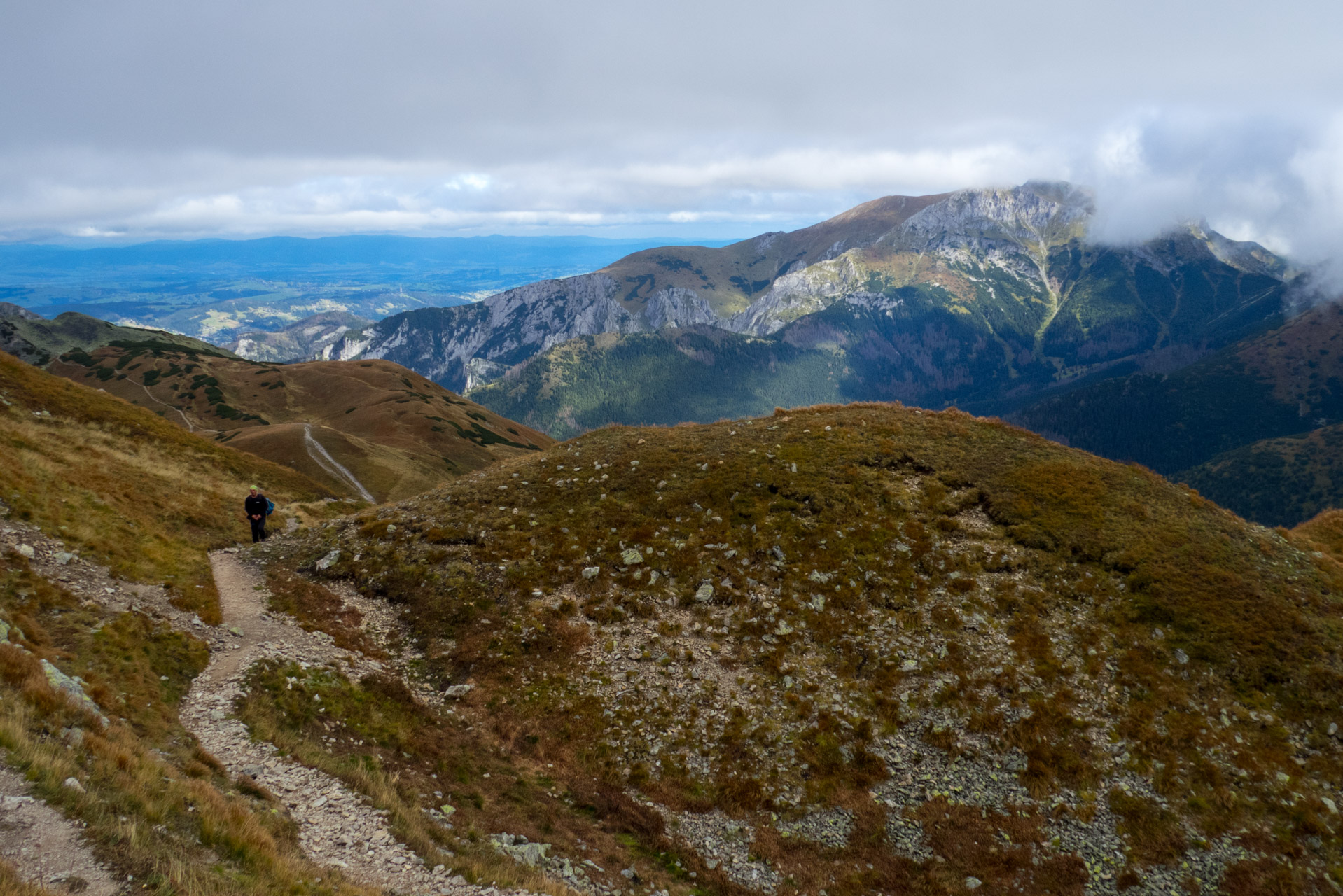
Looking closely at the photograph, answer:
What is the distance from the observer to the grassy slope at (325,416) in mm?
106188

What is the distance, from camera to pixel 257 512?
3562 centimetres

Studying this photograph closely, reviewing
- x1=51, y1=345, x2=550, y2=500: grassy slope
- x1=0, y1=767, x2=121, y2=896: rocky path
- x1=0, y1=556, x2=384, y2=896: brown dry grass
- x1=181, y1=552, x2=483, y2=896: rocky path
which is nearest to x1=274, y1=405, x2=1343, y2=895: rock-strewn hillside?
x1=181, y1=552, x2=483, y2=896: rocky path

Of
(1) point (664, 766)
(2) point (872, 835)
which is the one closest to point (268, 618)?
(1) point (664, 766)

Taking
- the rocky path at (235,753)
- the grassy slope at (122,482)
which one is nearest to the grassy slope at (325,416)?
the grassy slope at (122,482)

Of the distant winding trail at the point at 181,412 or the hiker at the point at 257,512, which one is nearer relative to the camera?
the hiker at the point at 257,512

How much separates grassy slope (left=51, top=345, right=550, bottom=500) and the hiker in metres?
57.2

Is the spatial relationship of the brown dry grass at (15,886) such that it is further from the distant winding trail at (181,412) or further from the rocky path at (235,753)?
the distant winding trail at (181,412)

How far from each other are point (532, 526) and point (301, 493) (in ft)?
133

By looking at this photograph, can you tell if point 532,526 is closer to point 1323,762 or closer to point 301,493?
point 1323,762

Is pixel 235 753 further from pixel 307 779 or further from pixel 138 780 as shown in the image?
pixel 138 780

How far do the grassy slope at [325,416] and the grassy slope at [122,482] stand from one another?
3354cm

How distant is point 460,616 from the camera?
28984 mm

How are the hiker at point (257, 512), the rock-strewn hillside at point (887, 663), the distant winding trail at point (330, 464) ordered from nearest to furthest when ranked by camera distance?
the rock-strewn hillside at point (887, 663) → the hiker at point (257, 512) → the distant winding trail at point (330, 464)

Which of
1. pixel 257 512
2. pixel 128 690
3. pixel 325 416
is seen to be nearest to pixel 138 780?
pixel 128 690
